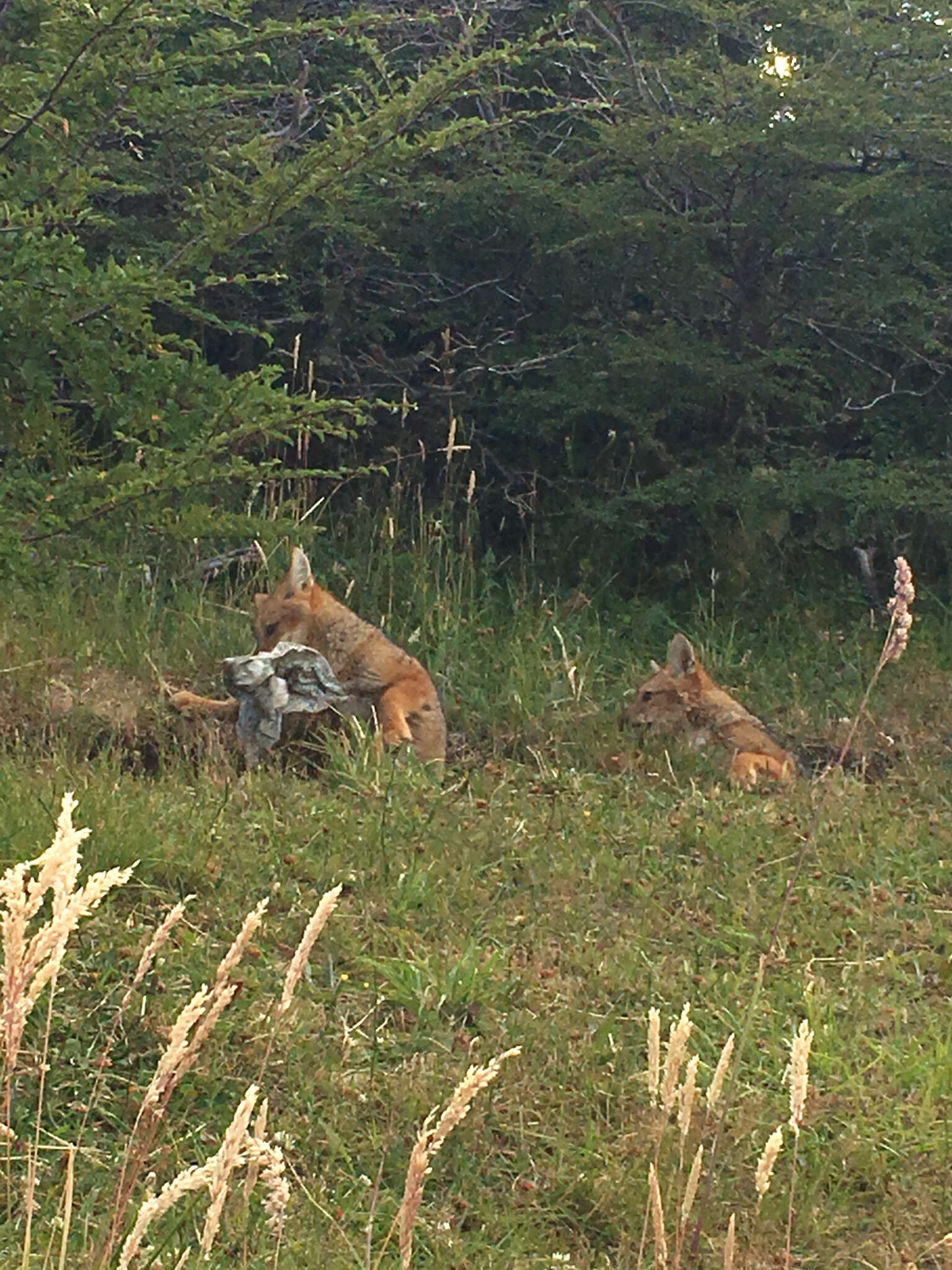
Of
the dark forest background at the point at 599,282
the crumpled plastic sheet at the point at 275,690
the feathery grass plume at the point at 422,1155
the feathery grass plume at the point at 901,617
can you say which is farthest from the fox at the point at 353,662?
the feathery grass plume at the point at 422,1155

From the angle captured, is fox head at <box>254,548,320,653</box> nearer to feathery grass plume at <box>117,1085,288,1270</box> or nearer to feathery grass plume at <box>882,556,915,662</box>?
feathery grass plume at <box>882,556,915,662</box>

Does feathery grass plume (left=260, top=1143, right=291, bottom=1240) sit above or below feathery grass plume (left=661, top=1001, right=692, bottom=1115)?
below

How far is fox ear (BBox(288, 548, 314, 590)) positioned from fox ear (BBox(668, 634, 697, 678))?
5.70ft

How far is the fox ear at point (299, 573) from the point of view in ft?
23.8

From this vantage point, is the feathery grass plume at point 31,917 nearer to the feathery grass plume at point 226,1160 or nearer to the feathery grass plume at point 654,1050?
the feathery grass plume at point 226,1160

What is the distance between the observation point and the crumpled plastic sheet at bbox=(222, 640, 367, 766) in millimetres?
6309

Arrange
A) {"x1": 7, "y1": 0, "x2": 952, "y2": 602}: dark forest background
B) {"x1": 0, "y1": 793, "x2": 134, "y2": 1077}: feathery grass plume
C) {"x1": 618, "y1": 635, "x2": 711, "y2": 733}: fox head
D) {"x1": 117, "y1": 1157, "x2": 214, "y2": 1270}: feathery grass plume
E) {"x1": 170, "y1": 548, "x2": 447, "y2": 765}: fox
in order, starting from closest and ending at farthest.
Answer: {"x1": 117, "y1": 1157, "x2": 214, "y2": 1270}: feathery grass plume → {"x1": 0, "y1": 793, "x2": 134, "y2": 1077}: feathery grass plume → {"x1": 170, "y1": 548, "x2": 447, "y2": 765}: fox → {"x1": 618, "y1": 635, "x2": 711, "y2": 733}: fox head → {"x1": 7, "y1": 0, "x2": 952, "y2": 602}: dark forest background

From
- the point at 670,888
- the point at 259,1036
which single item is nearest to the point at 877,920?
the point at 670,888

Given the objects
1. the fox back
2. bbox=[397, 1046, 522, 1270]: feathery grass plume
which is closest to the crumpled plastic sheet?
the fox back

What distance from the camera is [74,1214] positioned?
3189 mm

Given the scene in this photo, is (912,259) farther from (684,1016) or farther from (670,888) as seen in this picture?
(684,1016)

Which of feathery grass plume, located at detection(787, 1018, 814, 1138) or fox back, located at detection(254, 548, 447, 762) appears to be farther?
fox back, located at detection(254, 548, 447, 762)

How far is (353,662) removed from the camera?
7031mm

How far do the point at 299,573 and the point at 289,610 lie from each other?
7.7 inches
